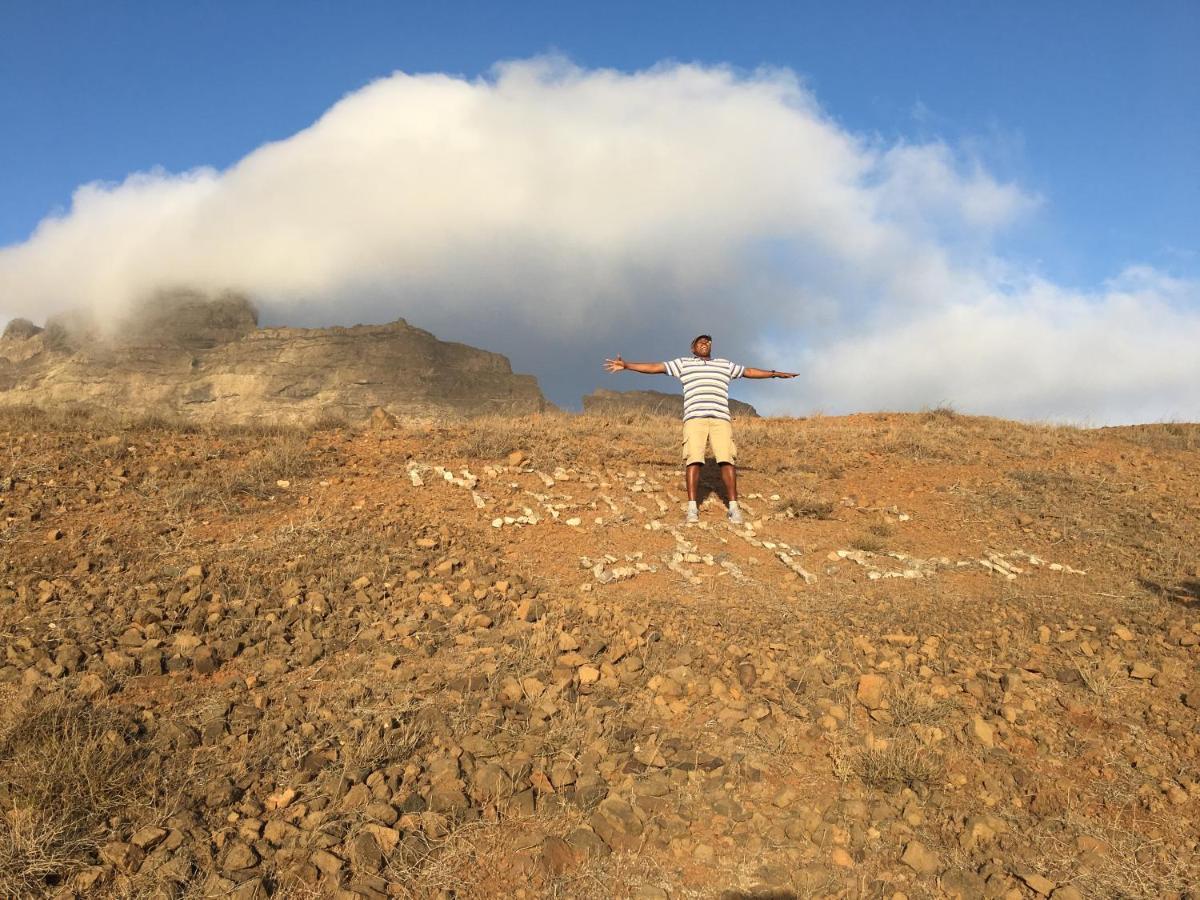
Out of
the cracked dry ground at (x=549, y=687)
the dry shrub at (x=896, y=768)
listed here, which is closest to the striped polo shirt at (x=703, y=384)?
the cracked dry ground at (x=549, y=687)

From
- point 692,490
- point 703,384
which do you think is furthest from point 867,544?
point 703,384

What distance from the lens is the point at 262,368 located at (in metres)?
80.5

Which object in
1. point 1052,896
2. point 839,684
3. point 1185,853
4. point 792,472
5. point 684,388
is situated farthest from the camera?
point 792,472

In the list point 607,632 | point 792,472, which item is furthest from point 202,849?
point 792,472

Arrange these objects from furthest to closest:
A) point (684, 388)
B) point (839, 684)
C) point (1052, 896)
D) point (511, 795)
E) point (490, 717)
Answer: point (684, 388) → point (839, 684) → point (490, 717) → point (511, 795) → point (1052, 896)

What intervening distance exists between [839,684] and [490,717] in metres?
2.35

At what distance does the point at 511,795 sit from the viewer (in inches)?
147

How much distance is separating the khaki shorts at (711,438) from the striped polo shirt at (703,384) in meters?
0.08

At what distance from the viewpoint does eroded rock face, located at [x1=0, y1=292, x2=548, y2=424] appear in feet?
244

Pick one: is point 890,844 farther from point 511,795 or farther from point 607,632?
point 607,632

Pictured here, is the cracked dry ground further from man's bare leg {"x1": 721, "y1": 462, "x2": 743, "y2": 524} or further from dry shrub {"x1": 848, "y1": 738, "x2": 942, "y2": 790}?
man's bare leg {"x1": 721, "y1": 462, "x2": 743, "y2": 524}

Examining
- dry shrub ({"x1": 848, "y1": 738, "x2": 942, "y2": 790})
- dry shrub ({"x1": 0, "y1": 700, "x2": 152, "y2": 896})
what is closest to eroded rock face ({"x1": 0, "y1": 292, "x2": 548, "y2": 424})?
dry shrub ({"x1": 0, "y1": 700, "x2": 152, "y2": 896})

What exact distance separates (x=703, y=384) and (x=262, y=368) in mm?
82250

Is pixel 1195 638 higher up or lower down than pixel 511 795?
higher up
